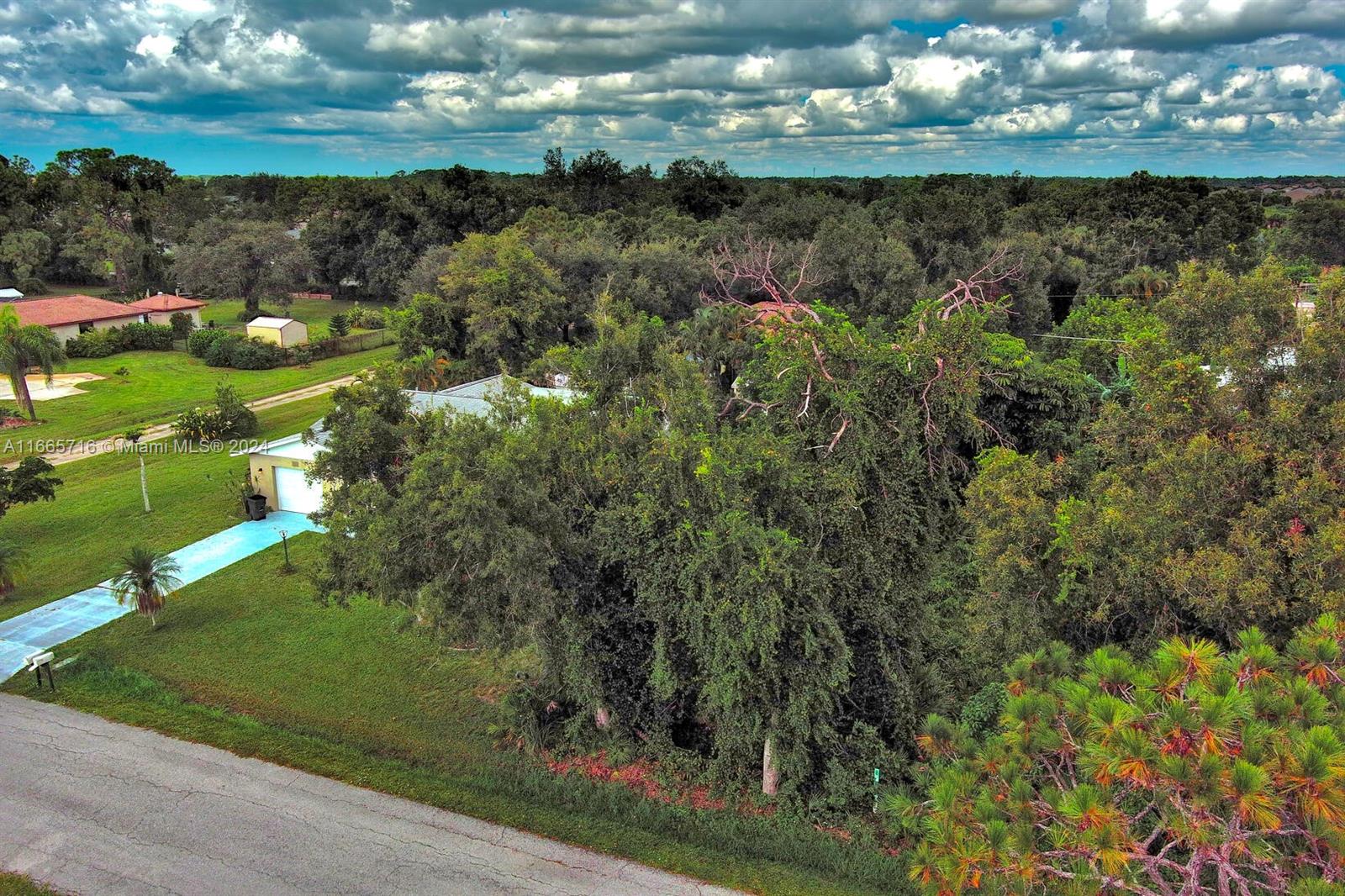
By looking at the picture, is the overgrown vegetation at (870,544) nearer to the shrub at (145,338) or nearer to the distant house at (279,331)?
the distant house at (279,331)

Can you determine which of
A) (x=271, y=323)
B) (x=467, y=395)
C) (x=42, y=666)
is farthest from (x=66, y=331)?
(x=42, y=666)

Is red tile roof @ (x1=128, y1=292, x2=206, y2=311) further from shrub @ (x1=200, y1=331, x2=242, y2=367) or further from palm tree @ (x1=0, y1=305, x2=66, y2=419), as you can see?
palm tree @ (x1=0, y1=305, x2=66, y2=419)

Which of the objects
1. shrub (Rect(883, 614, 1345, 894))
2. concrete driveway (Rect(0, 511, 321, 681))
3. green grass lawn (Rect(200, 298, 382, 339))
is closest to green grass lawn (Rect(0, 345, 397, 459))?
green grass lawn (Rect(200, 298, 382, 339))

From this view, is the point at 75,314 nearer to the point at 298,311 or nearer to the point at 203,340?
the point at 203,340

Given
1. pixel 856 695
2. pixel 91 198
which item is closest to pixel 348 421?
pixel 856 695

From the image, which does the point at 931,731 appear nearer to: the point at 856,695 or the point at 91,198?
the point at 856,695

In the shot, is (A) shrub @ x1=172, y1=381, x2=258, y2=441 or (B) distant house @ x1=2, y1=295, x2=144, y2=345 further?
(B) distant house @ x1=2, y1=295, x2=144, y2=345
